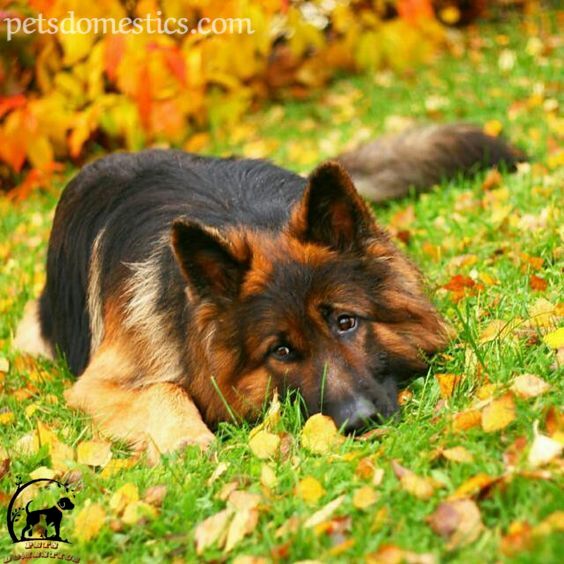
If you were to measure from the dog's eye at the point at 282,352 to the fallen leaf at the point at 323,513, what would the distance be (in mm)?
955

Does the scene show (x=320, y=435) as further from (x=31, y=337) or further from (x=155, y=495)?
(x=31, y=337)

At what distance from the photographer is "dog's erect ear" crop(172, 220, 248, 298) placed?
161 inches

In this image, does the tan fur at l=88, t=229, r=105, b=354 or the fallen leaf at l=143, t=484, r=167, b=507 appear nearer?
the fallen leaf at l=143, t=484, r=167, b=507

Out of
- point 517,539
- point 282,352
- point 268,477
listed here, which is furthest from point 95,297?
point 517,539

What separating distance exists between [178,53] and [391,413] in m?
5.12

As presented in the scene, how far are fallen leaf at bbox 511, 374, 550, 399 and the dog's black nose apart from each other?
24.9 inches

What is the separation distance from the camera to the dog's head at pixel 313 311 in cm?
413

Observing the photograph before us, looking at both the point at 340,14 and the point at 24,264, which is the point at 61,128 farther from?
the point at 340,14

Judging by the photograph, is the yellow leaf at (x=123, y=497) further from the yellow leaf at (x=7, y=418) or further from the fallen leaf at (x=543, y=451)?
the fallen leaf at (x=543, y=451)

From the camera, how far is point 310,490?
353 cm

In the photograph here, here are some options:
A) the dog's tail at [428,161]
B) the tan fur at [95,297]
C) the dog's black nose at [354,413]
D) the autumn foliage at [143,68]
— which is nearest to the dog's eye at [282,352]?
the dog's black nose at [354,413]

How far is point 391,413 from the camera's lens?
4102 mm

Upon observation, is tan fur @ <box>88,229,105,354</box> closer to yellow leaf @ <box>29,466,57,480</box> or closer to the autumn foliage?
yellow leaf @ <box>29,466,57,480</box>

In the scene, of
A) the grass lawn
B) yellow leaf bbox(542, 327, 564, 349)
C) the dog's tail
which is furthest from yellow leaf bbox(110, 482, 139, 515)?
the dog's tail
